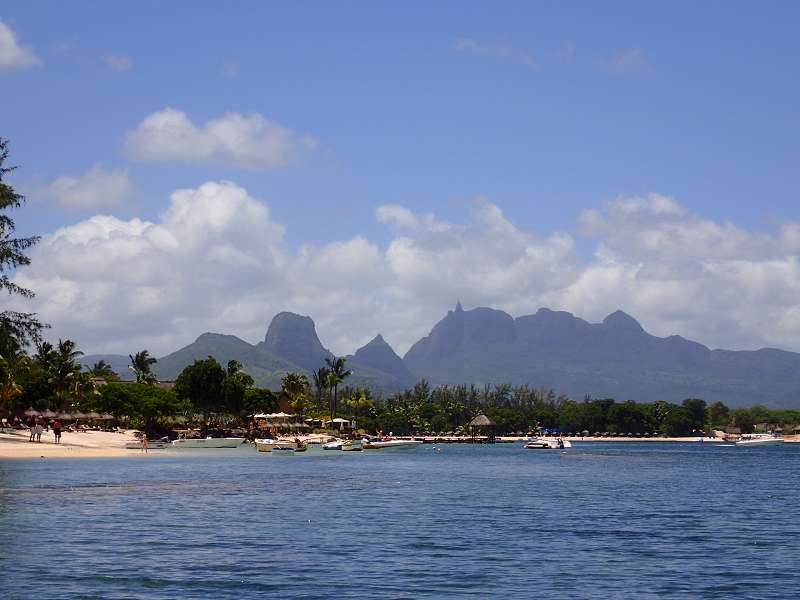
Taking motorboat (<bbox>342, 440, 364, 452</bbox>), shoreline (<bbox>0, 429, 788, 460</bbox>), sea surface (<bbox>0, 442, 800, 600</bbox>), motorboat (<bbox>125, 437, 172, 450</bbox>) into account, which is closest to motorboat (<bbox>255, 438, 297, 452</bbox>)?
motorboat (<bbox>125, 437, 172, 450</bbox>)

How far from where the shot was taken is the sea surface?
28.1 meters

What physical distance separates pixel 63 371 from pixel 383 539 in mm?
107260

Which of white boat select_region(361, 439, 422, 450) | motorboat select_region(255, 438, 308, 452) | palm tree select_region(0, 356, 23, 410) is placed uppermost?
palm tree select_region(0, 356, 23, 410)

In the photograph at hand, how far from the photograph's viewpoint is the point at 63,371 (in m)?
135

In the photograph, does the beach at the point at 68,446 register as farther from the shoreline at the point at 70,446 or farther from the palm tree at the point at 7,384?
the palm tree at the point at 7,384

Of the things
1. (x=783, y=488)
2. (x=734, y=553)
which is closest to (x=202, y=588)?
(x=734, y=553)

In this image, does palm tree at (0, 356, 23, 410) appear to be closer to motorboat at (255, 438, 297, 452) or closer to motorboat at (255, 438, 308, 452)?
motorboat at (255, 438, 308, 452)

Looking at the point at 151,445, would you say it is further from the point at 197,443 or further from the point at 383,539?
the point at 383,539

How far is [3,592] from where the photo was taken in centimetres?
2567

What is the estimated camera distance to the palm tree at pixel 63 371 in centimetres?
13438

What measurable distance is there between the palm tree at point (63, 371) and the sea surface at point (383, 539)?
64553mm

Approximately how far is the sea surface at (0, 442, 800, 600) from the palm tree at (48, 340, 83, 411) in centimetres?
6455

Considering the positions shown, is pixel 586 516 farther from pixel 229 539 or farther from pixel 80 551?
pixel 80 551

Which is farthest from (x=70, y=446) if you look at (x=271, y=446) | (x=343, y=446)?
(x=343, y=446)
